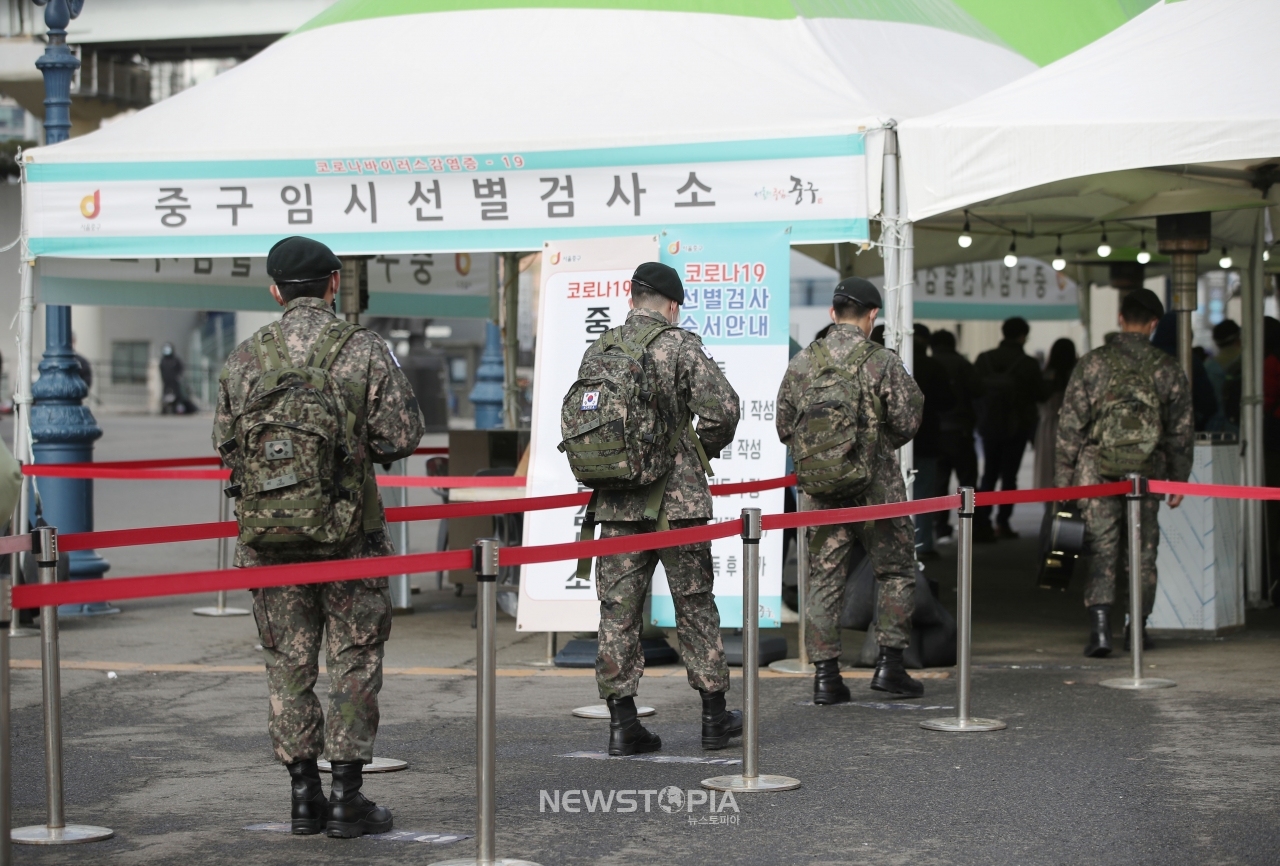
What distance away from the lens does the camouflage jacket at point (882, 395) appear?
697 centimetres

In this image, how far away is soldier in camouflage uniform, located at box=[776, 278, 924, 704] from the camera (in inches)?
278

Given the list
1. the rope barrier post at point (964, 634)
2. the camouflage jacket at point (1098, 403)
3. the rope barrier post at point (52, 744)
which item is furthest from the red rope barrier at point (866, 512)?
the rope barrier post at point (52, 744)

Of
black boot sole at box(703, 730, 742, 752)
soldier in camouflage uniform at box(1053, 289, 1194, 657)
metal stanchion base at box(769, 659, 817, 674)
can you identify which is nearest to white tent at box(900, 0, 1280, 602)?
soldier in camouflage uniform at box(1053, 289, 1194, 657)

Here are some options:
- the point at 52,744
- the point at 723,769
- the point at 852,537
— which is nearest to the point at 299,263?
the point at 52,744

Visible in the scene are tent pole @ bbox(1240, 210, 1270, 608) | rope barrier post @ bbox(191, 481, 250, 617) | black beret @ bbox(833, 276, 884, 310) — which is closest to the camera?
black beret @ bbox(833, 276, 884, 310)

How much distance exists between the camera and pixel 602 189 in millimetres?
8047

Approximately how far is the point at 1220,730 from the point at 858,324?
2.25 m

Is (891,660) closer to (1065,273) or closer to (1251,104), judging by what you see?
(1251,104)

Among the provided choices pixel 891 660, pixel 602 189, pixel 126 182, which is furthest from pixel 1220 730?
pixel 126 182

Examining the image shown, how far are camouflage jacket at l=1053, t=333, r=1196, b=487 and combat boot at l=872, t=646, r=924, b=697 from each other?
1.73m

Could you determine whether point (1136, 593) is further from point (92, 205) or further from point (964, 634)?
point (92, 205)

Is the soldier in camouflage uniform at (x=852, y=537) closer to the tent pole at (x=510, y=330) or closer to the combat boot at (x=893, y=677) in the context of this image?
the combat boot at (x=893, y=677)

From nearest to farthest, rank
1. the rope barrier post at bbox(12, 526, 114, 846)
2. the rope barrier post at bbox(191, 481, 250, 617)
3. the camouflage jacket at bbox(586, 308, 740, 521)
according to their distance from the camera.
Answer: the rope barrier post at bbox(12, 526, 114, 846) → the camouflage jacket at bbox(586, 308, 740, 521) → the rope barrier post at bbox(191, 481, 250, 617)

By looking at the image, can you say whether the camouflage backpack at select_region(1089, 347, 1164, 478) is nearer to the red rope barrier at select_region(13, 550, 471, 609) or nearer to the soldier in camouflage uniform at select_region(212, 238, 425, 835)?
the soldier in camouflage uniform at select_region(212, 238, 425, 835)
